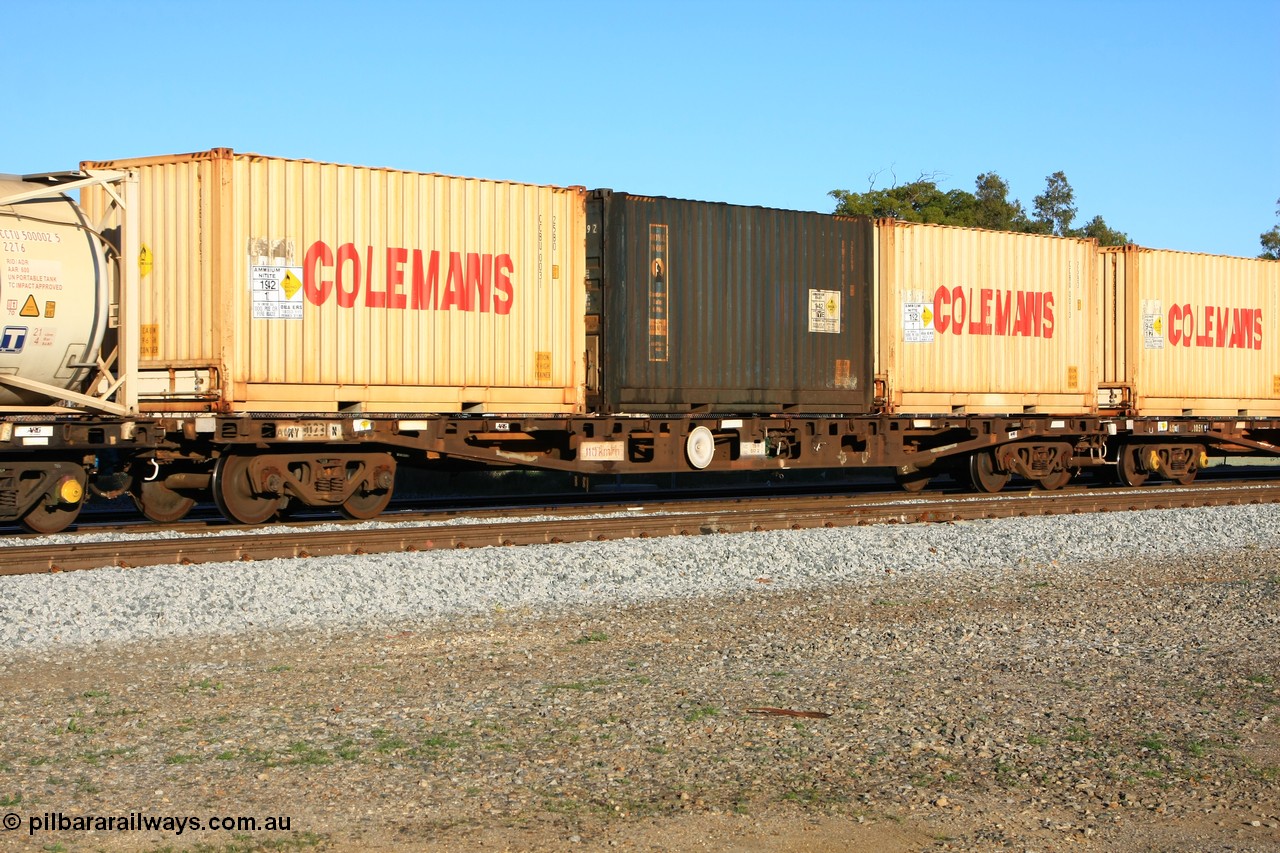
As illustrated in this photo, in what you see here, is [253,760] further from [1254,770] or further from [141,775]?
[1254,770]

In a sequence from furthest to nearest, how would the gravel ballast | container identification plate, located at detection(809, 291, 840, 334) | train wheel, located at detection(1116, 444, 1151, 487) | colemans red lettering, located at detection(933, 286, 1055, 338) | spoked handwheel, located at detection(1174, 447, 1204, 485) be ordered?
spoked handwheel, located at detection(1174, 447, 1204, 485)
train wheel, located at detection(1116, 444, 1151, 487)
colemans red lettering, located at detection(933, 286, 1055, 338)
container identification plate, located at detection(809, 291, 840, 334)
the gravel ballast

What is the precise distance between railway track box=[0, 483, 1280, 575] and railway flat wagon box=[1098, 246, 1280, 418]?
1958 millimetres

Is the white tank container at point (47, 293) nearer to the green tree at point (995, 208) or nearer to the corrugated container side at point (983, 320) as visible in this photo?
the corrugated container side at point (983, 320)

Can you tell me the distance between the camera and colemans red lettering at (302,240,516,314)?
14.1 m

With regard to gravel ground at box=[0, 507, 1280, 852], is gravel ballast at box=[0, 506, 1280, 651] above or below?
above

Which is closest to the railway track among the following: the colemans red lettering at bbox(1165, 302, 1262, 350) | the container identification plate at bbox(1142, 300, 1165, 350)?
the container identification plate at bbox(1142, 300, 1165, 350)

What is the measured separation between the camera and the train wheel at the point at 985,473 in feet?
66.2

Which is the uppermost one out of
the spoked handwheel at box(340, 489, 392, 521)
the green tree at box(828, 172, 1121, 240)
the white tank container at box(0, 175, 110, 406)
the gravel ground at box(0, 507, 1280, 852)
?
the green tree at box(828, 172, 1121, 240)

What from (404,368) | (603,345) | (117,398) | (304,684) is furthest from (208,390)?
(304,684)

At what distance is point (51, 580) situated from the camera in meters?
10.2

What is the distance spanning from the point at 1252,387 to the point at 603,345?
508 inches

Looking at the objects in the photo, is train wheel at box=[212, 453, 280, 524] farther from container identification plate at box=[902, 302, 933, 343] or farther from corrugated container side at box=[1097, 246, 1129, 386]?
corrugated container side at box=[1097, 246, 1129, 386]

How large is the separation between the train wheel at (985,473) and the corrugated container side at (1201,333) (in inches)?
107

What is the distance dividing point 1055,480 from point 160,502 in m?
13.6
